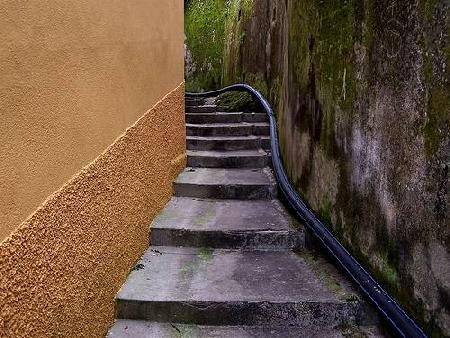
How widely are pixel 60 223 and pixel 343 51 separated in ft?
6.16

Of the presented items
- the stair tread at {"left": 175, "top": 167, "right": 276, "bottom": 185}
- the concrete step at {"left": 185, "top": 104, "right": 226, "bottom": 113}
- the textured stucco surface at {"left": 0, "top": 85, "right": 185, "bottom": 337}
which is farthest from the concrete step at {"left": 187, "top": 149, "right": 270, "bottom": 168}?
the concrete step at {"left": 185, "top": 104, "right": 226, "bottom": 113}

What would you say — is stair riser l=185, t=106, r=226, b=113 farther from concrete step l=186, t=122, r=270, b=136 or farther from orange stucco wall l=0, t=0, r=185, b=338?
orange stucco wall l=0, t=0, r=185, b=338

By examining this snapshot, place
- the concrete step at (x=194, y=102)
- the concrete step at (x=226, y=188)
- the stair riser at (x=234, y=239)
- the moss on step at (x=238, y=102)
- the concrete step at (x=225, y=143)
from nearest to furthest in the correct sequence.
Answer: the stair riser at (x=234, y=239)
the concrete step at (x=226, y=188)
the concrete step at (x=225, y=143)
the moss on step at (x=238, y=102)
the concrete step at (x=194, y=102)

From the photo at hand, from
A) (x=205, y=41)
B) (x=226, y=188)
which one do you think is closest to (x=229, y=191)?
(x=226, y=188)

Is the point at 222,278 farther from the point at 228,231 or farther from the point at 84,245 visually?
the point at 84,245

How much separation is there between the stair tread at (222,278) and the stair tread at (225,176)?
1035 mm

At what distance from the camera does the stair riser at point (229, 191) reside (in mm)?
4094

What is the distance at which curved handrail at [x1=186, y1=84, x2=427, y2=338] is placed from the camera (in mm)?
1989

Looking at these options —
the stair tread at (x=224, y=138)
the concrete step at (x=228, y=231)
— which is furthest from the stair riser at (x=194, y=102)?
the concrete step at (x=228, y=231)

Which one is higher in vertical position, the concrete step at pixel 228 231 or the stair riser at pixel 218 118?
the stair riser at pixel 218 118

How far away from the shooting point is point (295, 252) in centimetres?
323

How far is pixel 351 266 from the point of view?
2494mm

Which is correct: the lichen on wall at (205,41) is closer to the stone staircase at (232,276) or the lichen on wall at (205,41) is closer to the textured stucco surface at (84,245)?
the stone staircase at (232,276)

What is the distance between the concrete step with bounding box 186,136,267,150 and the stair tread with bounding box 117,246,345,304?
2176 mm
